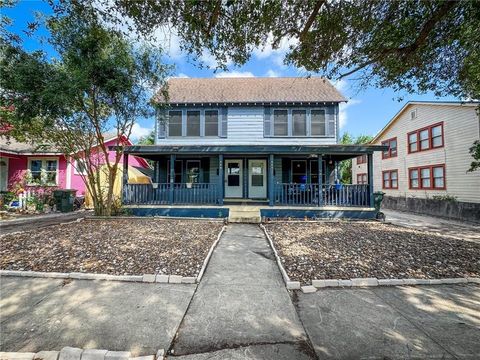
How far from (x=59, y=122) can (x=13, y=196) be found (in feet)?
23.0

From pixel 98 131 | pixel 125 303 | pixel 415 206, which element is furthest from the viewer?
pixel 415 206

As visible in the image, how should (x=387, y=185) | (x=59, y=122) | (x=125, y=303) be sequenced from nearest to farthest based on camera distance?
(x=125, y=303)
(x=59, y=122)
(x=387, y=185)

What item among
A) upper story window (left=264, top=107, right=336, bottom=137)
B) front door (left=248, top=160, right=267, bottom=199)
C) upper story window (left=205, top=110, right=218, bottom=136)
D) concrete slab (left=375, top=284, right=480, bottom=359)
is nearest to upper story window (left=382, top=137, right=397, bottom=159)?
upper story window (left=264, top=107, right=336, bottom=137)

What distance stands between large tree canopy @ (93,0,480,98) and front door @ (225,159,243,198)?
22.7 ft

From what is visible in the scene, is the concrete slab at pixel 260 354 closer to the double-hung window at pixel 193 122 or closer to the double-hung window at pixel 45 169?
the double-hung window at pixel 193 122

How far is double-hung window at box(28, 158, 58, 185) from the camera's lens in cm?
1331

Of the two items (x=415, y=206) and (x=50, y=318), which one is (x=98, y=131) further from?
(x=415, y=206)

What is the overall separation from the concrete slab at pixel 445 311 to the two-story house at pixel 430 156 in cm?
903

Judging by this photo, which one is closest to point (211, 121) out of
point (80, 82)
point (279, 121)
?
point (279, 121)

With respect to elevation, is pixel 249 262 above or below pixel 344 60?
below

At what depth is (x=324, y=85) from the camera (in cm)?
1328

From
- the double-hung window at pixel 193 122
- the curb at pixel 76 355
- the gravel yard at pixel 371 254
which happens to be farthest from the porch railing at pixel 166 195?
the curb at pixel 76 355

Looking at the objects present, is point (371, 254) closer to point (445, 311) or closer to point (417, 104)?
point (445, 311)

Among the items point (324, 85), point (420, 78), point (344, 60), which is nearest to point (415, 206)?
point (324, 85)
